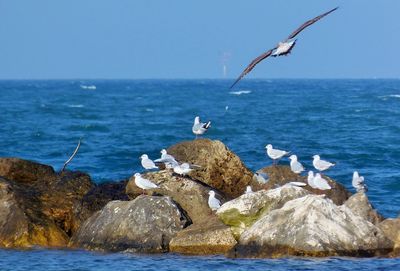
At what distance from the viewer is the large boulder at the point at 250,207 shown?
15.2 meters

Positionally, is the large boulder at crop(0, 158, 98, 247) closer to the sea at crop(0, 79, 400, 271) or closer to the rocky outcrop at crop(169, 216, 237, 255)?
the sea at crop(0, 79, 400, 271)

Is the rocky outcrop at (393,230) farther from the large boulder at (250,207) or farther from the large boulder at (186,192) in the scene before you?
the large boulder at (186,192)

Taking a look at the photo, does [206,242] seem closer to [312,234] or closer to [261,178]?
[312,234]

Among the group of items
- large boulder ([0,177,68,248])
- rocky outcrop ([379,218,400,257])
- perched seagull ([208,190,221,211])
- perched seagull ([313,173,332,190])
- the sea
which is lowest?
the sea

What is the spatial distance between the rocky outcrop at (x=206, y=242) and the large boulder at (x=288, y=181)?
98.3 inches

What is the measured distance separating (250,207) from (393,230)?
212 centimetres

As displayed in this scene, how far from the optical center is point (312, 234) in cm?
1427

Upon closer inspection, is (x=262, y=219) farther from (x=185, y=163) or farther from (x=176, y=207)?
(x=185, y=163)

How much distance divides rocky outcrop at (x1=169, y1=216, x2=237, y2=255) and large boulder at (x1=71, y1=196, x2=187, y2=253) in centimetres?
25

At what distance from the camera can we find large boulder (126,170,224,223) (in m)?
16.3

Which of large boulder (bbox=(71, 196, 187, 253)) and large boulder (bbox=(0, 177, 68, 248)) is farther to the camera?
large boulder (bbox=(0, 177, 68, 248))

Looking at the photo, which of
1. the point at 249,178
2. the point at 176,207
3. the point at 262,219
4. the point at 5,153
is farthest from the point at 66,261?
the point at 5,153

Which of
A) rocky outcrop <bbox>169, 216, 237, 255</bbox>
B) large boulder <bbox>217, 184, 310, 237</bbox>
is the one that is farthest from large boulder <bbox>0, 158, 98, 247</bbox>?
large boulder <bbox>217, 184, 310, 237</bbox>

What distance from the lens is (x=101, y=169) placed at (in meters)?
27.7
